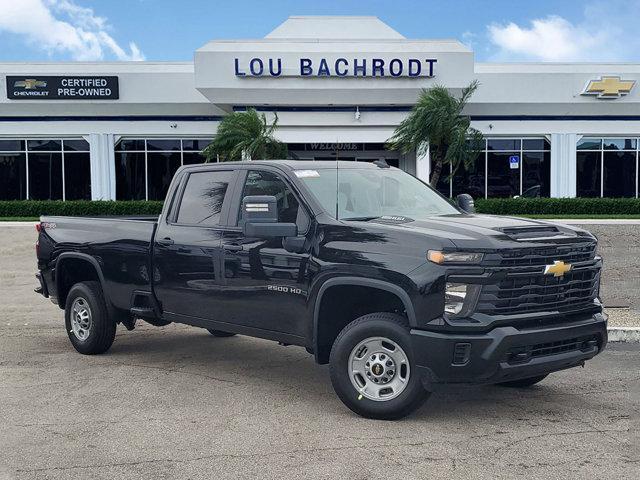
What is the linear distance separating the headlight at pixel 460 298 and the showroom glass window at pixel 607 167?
29040 millimetres

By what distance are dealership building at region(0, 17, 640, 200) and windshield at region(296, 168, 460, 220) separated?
76.2 ft

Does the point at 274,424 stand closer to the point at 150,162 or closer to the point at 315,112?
the point at 315,112

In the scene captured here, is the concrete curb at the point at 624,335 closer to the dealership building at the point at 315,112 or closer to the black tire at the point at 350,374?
the black tire at the point at 350,374

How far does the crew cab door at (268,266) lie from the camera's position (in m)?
6.11

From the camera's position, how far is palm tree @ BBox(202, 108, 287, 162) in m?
26.4

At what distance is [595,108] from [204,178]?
2812 centimetres

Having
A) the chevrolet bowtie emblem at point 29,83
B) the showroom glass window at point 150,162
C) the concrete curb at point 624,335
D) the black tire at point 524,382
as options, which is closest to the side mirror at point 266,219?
the black tire at point 524,382

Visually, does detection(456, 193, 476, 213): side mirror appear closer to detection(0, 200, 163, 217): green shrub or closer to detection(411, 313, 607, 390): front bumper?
detection(411, 313, 607, 390): front bumper

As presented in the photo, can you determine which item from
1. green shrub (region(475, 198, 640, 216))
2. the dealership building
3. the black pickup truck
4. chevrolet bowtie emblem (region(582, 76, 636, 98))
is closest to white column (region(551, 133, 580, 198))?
the dealership building

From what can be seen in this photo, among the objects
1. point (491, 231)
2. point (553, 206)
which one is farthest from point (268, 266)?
point (553, 206)

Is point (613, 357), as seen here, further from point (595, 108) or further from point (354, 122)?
point (595, 108)

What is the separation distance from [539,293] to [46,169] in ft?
99.9

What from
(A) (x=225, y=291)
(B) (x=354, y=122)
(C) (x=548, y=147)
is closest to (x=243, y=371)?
(A) (x=225, y=291)

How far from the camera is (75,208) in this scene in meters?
28.6
